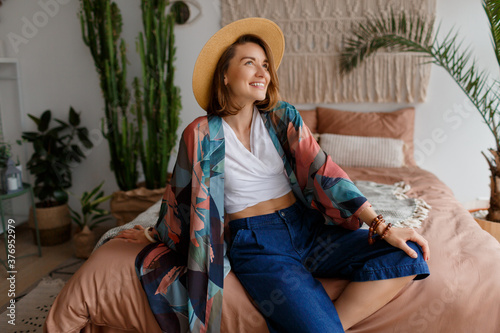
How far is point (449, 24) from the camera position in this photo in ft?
10.2

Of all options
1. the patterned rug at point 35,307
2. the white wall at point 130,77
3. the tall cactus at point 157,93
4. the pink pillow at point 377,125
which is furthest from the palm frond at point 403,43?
the patterned rug at point 35,307

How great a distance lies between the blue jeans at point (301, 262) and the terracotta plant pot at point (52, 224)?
7.14ft

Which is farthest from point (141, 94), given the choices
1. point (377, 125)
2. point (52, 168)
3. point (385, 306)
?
point (385, 306)

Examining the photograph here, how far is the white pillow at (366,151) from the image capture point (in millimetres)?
2963

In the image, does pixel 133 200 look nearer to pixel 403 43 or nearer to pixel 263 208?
pixel 263 208

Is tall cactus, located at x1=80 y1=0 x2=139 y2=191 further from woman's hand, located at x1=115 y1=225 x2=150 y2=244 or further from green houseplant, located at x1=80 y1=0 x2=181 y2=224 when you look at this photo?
woman's hand, located at x1=115 y1=225 x2=150 y2=244

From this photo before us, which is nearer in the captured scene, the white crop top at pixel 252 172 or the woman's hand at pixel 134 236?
the white crop top at pixel 252 172

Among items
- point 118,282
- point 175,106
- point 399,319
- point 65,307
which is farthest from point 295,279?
point 175,106

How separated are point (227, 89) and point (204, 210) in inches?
18.5

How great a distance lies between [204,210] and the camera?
1.37 meters

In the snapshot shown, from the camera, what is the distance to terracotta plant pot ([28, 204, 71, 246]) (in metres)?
3.06

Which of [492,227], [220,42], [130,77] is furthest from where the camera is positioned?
[130,77]

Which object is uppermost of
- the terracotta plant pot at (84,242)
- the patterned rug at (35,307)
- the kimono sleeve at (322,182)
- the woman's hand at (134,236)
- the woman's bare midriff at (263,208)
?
the kimono sleeve at (322,182)

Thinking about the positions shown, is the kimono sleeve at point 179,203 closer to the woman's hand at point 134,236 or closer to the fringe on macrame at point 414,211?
the woman's hand at point 134,236
